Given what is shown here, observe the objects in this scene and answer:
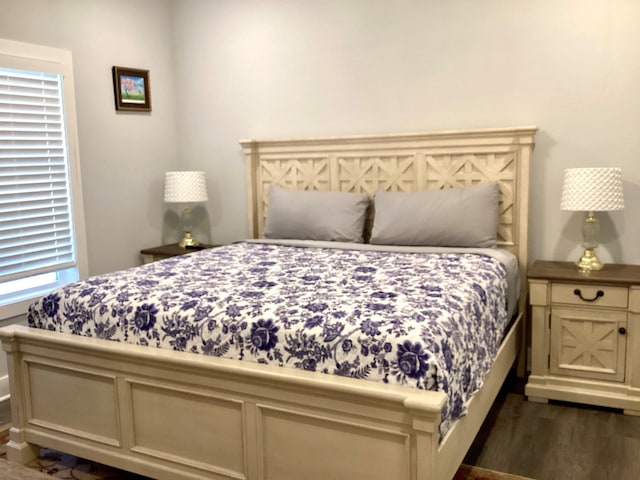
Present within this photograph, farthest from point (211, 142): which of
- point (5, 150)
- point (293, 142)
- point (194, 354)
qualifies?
point (194, 354)

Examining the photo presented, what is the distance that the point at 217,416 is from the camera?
205 cm

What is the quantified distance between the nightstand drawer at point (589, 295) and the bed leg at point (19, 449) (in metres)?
2.51

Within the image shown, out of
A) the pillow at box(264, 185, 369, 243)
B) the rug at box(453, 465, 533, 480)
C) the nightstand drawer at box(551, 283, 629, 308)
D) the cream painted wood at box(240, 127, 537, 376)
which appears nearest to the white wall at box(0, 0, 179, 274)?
the cream painted wood at box(240, 127, 537, 376)

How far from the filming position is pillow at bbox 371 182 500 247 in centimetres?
321

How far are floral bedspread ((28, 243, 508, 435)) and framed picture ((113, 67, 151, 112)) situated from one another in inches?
60.9

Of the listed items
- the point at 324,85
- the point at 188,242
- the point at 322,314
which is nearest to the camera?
the point at 322,314

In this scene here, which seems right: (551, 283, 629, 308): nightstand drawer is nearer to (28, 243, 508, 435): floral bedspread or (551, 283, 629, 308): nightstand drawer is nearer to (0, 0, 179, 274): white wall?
(28, 243, 508, 435): floral bedspread

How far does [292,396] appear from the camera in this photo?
1.89 meters

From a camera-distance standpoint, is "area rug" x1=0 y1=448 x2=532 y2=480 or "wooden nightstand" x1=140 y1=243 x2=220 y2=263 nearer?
"area rug" x1=0 y1=448 x2=532 y2=480

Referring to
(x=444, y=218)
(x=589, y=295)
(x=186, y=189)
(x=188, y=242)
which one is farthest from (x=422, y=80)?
(x=188, y=242)

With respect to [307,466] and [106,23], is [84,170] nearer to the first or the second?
[106,23]

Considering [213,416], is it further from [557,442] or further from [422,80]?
[422,80]

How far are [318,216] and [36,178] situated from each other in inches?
64.4

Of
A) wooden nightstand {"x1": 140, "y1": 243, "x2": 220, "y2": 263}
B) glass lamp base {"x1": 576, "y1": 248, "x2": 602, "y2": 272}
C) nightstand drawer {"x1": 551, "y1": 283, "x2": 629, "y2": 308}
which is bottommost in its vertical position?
nightstand drawer {"x1": 551, "y1": 283, "x2": 629, "y2": 308}
